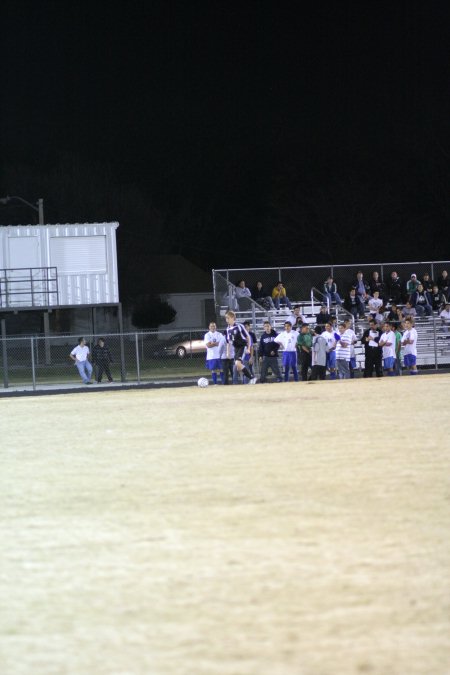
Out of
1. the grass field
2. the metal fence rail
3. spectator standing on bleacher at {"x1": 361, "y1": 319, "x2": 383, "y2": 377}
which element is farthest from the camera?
the metal fence rail

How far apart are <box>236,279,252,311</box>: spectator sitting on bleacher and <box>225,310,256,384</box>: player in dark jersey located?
555 centimetres

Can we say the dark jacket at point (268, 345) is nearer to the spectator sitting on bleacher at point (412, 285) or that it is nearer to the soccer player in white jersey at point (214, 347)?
the soccer player in white jersey at point (214, 347)

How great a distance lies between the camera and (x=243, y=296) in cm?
3216

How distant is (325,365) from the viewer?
27078 mm

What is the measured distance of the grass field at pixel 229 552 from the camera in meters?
5.46

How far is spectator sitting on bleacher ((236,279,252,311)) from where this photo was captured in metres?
32.1

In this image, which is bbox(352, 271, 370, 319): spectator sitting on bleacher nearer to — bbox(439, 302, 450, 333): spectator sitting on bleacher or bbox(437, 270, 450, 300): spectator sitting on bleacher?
bbox(437, 270, 450, 300): spectator sitting on bleacher

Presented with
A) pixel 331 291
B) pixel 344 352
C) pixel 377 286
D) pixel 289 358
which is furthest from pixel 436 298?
pixel 289 358

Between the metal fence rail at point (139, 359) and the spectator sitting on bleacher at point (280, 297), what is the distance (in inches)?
61.7

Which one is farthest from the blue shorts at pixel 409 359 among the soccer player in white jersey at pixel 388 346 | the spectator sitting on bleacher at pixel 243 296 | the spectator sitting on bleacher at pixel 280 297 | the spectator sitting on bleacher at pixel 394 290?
the spectator sitting on bleacher at pixel 394 290

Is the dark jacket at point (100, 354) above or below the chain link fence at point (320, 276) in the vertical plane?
below

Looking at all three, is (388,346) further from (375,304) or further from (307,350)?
(375,304)

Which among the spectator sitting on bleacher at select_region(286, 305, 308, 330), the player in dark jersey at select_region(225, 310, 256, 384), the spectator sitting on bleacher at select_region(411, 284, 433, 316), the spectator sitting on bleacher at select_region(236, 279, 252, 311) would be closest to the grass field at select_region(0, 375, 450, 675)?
the player in dark jersey at select_region(225, 310, 256, 384)

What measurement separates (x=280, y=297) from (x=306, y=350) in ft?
20.9
